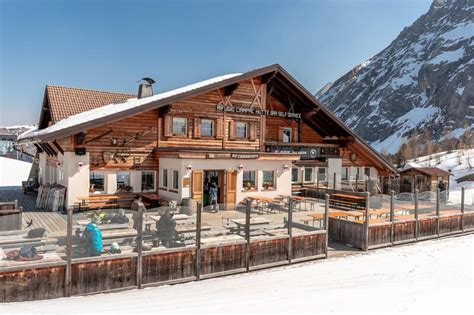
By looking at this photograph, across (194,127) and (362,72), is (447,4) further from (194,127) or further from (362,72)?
(194,127)

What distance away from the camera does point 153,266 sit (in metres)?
8.63

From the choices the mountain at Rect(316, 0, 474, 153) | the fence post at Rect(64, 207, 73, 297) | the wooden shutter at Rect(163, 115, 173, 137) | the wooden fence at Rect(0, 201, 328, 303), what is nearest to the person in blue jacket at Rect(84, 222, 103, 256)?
the wooden fence at Rect(0, 201, 328, 303)

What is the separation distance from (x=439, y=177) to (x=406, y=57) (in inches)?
5192

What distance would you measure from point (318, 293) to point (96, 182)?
488 inches

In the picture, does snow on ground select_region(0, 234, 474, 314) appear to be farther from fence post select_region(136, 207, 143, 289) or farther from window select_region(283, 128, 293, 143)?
window select_region(283, 128, 293, 143)

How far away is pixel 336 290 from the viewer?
27.4ft

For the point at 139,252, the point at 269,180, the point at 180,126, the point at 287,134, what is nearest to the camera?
the point at 139,252

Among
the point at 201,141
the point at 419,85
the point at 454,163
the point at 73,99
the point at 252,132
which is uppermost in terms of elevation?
the point at 419,85

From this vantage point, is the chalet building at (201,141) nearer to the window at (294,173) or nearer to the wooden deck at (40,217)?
the window at (294,173)

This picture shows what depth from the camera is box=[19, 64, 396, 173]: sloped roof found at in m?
15.8

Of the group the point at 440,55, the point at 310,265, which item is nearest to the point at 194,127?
the point at 310,265

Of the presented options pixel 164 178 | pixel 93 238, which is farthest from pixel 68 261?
pixel 164 178

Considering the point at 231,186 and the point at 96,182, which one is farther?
the point at 231,186

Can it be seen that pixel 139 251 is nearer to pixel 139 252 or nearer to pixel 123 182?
pixel 139 252
